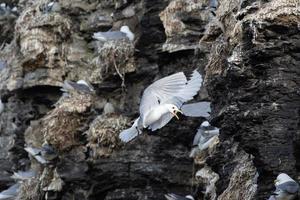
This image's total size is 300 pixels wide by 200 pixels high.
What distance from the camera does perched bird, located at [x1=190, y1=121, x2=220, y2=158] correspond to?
7609mm

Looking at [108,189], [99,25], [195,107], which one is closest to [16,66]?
[99,25]

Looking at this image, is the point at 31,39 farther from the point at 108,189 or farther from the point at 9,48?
the point at 108,189

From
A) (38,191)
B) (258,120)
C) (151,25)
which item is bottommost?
(38,191)

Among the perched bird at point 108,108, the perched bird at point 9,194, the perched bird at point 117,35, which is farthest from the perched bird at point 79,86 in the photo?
the perched bird at point 9,194

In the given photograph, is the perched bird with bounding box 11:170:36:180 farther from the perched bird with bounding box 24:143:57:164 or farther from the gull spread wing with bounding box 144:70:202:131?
the gull spread wing with bounding box 144:70:202:131

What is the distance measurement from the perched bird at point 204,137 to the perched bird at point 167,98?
1.36 meters

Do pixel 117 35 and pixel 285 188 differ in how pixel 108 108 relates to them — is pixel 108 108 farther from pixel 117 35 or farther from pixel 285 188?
pixel 285 188

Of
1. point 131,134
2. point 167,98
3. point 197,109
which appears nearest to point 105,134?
point 197,109

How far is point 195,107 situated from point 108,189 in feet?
6.41

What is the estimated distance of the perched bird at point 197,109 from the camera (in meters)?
6.99

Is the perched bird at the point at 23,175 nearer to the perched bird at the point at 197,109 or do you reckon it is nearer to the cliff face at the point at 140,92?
the cliff face at the point at 140,92

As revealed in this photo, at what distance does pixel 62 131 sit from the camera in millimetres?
9656

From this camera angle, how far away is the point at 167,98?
6.19 meters

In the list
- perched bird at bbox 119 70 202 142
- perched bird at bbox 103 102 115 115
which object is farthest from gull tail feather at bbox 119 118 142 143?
perched bird at bbox 103 102 115 115
